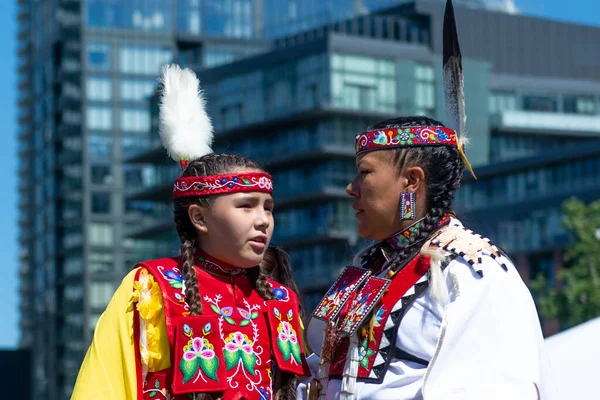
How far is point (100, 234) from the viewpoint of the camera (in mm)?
96438

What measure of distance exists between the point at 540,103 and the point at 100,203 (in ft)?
115

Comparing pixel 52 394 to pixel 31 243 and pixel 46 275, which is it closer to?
pixel 46 275

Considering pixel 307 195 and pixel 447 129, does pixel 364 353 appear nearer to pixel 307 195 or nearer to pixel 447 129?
pixel 447 129

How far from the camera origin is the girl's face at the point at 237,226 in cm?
666

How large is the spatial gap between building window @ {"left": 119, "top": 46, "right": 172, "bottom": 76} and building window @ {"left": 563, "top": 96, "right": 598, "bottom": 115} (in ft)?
106

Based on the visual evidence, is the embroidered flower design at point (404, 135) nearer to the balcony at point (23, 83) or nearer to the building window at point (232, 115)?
the building window at point (232, 115)

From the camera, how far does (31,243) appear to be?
4240 inches

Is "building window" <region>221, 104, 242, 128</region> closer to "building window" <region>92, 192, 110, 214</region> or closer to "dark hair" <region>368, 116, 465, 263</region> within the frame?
"building window" <region>92, 192, 110, 214</region>

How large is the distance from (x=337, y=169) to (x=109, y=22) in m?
37.1

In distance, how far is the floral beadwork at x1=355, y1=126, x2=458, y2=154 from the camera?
20.1ft

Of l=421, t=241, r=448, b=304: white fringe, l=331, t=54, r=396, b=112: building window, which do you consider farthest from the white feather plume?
l=331, t=54, r=396, b=112: building window

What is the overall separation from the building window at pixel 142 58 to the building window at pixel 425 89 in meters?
33.3

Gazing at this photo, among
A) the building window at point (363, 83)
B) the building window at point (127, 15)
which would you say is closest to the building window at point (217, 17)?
the building window at point (127, 15)

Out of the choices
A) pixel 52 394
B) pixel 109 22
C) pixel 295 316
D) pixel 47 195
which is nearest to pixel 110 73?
pixel 109 22
